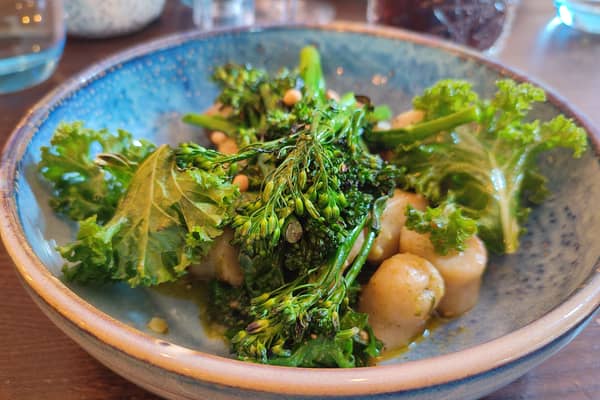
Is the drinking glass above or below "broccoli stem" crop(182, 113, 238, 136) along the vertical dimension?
below

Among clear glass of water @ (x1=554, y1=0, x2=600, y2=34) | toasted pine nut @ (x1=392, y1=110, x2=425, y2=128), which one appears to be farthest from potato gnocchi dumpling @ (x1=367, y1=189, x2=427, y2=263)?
clear glass of water @ (x1=554, y1=0, x2=600, y2=34)

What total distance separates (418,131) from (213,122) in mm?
720

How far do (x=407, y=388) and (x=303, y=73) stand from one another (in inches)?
Result: 53.4

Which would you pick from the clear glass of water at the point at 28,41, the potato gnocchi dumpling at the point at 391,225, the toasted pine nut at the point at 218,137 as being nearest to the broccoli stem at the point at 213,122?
the toasted pine nut at the point at 218,137

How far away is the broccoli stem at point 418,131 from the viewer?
5.56ft

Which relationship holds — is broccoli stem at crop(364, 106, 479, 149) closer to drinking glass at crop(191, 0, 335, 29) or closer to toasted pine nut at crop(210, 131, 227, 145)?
toasted pine nut at crop(210, 131, 227, 145)

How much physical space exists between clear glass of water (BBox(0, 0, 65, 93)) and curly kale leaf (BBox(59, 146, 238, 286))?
150 cm

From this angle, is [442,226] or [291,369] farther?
[442,226]

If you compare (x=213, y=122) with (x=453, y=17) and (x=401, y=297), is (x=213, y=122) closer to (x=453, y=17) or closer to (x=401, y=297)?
(x=401, y=297)

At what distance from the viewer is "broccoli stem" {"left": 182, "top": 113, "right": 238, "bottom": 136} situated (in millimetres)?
1952

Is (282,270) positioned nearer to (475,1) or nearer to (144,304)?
(144,304)

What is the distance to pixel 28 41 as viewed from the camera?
267 cm

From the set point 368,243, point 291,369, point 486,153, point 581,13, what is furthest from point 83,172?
point 581,13

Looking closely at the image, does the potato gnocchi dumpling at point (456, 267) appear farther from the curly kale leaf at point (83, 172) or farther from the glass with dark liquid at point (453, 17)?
the glass with dark liquid at point (453, 17)
